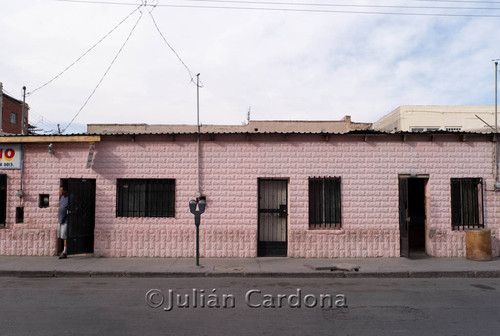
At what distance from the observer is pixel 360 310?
21.1ft

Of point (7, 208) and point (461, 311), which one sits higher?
point (7, 208)

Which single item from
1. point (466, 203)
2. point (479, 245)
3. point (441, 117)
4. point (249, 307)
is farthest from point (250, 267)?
point (441, 117)

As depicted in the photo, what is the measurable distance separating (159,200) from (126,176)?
1.22 meters

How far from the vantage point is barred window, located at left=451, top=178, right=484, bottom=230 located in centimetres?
1156

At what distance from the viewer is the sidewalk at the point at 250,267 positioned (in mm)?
9367

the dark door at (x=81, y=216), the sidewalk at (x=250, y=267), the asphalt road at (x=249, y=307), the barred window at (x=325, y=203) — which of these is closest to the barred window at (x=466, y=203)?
the sidewalk at (x=250, y=267)

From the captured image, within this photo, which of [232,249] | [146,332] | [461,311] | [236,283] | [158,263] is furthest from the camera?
[232,249]

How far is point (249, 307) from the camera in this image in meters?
6.60

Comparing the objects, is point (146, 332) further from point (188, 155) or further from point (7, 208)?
point (7, 208)

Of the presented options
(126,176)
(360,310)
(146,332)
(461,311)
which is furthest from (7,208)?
(461,311)

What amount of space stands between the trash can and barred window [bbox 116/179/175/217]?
335 inches

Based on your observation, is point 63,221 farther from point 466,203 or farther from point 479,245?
point 466,203

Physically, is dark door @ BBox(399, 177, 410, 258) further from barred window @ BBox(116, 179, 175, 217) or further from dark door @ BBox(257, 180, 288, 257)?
barred window @ BBox(116, 179, 175, 217)

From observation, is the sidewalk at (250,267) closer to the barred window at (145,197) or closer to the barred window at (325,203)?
the barred window at (325,203)
